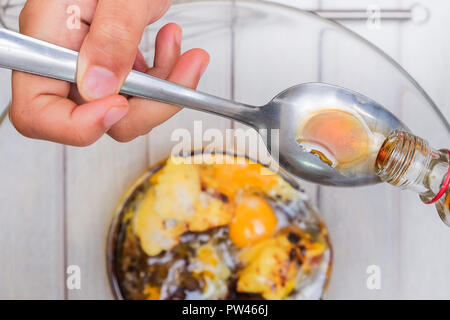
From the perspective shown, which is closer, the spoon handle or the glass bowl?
the spoon handle

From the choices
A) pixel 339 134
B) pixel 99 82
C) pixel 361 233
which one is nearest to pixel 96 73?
pixel 99 82

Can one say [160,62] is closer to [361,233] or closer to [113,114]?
[113,114]

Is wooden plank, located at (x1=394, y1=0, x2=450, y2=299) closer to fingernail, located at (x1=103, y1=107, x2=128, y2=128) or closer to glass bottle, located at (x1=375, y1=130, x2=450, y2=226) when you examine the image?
glass bottle, located at (x1=375, y1=130, x2=450, y2=226)

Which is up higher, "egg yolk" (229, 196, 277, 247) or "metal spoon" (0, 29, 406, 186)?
"metal spoon" (0, 29, 406, 186)

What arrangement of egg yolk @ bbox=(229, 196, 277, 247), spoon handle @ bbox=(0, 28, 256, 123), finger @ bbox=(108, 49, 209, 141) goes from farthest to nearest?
egg yolk @ bbox=(229, 196, 277, 247) < finger @ bbox=(108, 49, 209, 141) < spoon handle @ bbox=(0, 28, 256, 123)

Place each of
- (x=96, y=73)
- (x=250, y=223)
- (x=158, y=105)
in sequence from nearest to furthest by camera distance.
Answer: (x=96, y=73)
(x=158, y=105)
(x=250, y=223)

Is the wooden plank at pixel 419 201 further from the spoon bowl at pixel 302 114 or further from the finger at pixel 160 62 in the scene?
the finger at pixel 160 62

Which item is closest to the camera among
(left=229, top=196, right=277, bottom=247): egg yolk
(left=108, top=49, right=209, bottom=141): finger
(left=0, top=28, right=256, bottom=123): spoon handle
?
(left=0, top=28, right=256, bottom=123): spoon handle

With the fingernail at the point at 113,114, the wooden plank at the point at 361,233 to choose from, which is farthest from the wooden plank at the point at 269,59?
the fingernail at the point at 113,114

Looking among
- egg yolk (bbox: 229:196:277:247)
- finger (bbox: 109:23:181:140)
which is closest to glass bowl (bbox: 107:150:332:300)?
egg yolk (bbox: 229:196:277:247)

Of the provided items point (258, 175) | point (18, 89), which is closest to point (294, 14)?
point (258, 175)
